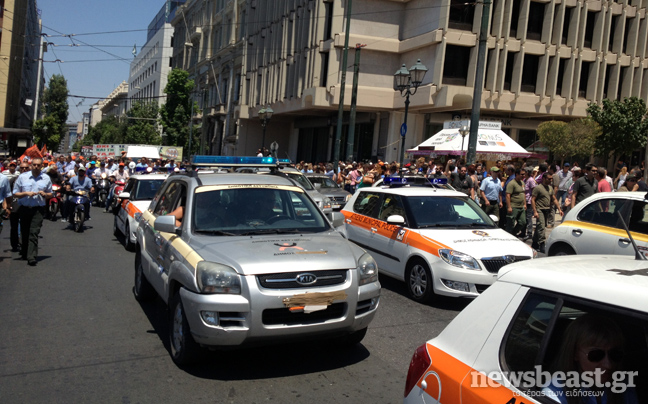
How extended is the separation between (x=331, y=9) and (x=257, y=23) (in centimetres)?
1554

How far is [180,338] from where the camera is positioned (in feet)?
17.6

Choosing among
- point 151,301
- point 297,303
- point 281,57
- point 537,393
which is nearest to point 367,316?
point 297,303

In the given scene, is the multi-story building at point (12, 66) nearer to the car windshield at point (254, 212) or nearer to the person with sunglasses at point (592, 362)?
the car windshield at point (254, 212)

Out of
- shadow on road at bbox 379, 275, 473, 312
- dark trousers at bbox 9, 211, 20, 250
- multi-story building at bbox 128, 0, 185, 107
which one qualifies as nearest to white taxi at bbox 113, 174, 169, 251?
dark trousers at bbox 9, 211, 20, 250

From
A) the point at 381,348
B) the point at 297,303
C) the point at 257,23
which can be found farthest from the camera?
the point at 257,23

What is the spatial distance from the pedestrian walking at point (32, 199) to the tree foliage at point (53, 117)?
6880cm

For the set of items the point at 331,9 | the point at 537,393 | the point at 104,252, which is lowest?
the point at 104,252

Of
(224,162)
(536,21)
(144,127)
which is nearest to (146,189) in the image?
(224,162)

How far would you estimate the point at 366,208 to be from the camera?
1024 centimetres

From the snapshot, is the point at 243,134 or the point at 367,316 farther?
the point at 243,134

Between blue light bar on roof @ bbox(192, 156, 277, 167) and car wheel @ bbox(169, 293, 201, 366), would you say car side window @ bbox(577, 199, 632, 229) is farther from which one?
car wheel @ bbox(169, 293, 201, 366)

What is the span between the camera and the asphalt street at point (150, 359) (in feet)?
15.9

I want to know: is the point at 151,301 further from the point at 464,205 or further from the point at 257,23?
the point at 257,23

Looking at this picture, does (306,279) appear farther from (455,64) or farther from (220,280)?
(455,64)
